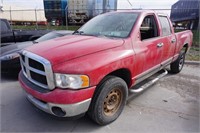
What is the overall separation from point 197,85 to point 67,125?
354 cm

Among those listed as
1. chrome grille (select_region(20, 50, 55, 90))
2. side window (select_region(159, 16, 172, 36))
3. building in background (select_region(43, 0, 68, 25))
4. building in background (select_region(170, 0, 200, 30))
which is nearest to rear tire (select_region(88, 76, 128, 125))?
chrome grille (select_region(20, 50, 55, 90))

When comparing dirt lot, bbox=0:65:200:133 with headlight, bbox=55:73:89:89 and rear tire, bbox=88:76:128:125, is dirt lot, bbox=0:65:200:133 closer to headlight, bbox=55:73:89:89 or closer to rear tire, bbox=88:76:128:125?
rear tire, bbox=88:76:128:125

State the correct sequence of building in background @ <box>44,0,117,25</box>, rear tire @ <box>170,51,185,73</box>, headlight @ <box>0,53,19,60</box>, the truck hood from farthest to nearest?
building in background @ <box>44,0,117,25</box> → rear tire @ <box>170,51,185,73</box> → headlight @ <box>0,53,19,60</box> → the truck hood

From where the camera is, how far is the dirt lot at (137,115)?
2.93m

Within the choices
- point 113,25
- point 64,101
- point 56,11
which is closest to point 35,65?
point 64,101

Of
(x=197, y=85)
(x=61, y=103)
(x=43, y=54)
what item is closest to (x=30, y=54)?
(x=43, y=54)

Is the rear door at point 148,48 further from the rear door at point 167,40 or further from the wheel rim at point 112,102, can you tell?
the wheel rim at point 112,102

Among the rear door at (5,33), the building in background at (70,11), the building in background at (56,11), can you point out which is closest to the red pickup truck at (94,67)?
the rear door at (5,33)

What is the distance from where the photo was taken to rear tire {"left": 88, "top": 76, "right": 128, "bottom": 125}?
267 cm

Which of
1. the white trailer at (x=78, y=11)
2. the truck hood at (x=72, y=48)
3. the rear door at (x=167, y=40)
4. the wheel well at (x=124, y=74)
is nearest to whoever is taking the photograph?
the truck hood at (x=72, y=48)

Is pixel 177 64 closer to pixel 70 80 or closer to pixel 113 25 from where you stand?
pixel 113 25

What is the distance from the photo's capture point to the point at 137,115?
3293 mm

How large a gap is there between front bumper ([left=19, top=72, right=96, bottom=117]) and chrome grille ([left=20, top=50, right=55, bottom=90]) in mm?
111

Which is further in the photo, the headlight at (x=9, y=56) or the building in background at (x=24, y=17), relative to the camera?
the building in background at (x=24, y=17)
